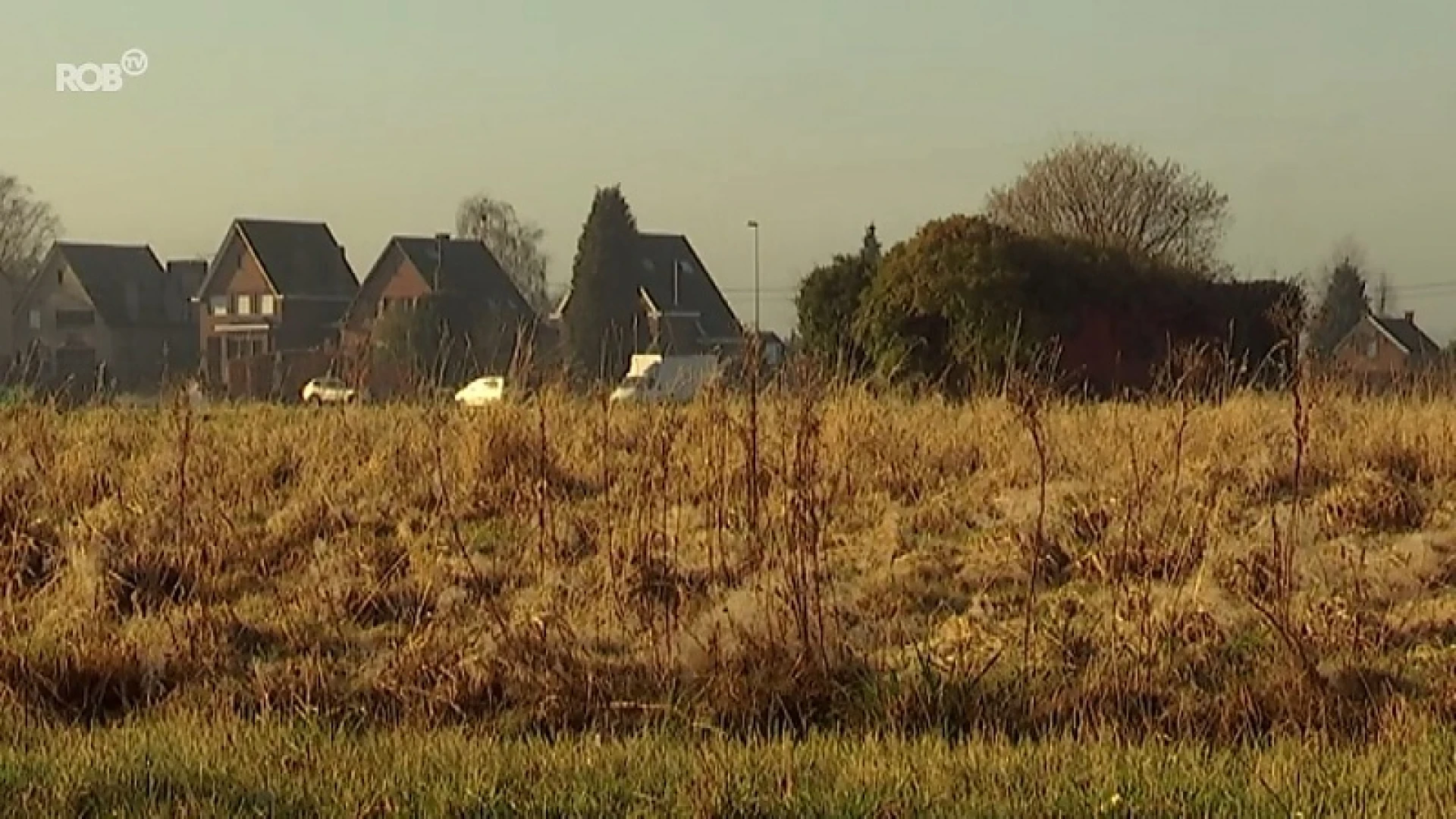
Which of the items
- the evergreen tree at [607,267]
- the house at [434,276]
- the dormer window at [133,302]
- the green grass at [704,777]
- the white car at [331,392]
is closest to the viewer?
the green grass at [704,777]

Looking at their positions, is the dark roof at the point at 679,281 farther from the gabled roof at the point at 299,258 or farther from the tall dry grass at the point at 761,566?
the tall dry grass at the point at 761,566

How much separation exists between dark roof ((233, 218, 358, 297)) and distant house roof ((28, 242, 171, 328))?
921 centimetres

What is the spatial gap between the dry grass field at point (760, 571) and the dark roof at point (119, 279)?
61.6 meters

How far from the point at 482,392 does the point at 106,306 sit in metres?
62.5

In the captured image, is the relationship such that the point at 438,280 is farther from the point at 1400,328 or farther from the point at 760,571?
the point at 760,571

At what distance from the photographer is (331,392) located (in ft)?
51.9

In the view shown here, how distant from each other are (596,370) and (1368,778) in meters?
10.7

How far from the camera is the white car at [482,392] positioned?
13.7 meters

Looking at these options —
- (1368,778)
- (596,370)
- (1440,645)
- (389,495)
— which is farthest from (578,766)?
(596,370)

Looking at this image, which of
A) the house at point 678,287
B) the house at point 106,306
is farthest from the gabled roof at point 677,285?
the house at point 106,306

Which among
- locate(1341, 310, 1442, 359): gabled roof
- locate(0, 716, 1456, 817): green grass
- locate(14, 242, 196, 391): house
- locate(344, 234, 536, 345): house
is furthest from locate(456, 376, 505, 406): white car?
locate(14, 242, 196, 391): house

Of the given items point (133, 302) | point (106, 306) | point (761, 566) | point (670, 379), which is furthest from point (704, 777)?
point (133, 302)

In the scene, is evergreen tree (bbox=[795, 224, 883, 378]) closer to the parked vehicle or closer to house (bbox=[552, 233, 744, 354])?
the parked vehicle

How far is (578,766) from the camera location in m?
6.05
